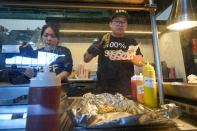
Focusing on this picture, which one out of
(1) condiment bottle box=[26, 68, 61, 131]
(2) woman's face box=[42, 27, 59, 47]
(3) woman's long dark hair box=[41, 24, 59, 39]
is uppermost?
(3) woman's long dark hair box=[41, 24, 59, 39]

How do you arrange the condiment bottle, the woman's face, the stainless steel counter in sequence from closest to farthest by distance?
the condiment bottle
the stainless steel counter
the woman's face

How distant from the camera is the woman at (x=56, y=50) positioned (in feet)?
4.40

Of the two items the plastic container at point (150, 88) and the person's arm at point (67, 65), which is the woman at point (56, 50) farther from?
the plastic container at point (150, 88)

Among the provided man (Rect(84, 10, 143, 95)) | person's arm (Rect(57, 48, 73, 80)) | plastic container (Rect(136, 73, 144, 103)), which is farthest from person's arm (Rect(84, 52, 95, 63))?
plastic container (Rect(136, 73, 144, 103))

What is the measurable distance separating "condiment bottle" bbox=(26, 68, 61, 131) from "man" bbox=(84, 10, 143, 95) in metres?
0.94

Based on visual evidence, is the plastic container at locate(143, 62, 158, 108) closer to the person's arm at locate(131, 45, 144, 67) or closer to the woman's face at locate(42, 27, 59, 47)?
the person's arm at locate(131, 45, 144, 67)

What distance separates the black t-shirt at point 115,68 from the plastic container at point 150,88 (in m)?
0.61

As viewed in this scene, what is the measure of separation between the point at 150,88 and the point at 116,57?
697 mm

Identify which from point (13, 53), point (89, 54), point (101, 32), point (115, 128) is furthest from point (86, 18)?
point (115, 128)

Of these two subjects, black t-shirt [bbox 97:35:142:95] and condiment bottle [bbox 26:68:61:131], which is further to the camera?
black t-shirt [bbox 97:35:142:95]

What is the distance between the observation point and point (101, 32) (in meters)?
1.72

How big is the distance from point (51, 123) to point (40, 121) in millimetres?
29

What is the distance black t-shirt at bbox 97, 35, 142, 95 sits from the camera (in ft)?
4.81

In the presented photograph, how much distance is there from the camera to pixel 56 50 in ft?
4.45
